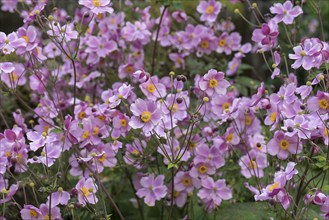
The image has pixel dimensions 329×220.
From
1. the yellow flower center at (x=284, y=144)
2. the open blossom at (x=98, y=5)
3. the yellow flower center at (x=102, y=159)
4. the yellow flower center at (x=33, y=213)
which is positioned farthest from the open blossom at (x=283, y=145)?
the yellow flower center at (x=33, y=213)

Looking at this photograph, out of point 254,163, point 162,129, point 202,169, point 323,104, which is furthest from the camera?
point 254,163

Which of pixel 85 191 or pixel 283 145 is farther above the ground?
pixel 283 145

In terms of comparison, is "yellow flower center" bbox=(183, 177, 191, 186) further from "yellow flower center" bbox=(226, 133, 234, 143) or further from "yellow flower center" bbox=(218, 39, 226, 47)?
"yellow flower center" bbox=(218, 39, 226, 47)

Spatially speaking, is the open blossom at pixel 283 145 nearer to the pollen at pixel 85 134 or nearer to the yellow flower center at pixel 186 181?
the yellow flower center at pixel 186 181

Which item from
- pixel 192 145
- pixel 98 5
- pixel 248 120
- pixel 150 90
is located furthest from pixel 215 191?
pixel 98 5

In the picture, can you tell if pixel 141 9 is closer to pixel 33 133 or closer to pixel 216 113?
pixel 216 113

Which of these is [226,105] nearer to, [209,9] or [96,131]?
[96,131]

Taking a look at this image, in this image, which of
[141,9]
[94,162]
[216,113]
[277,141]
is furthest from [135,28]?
[277,141]
